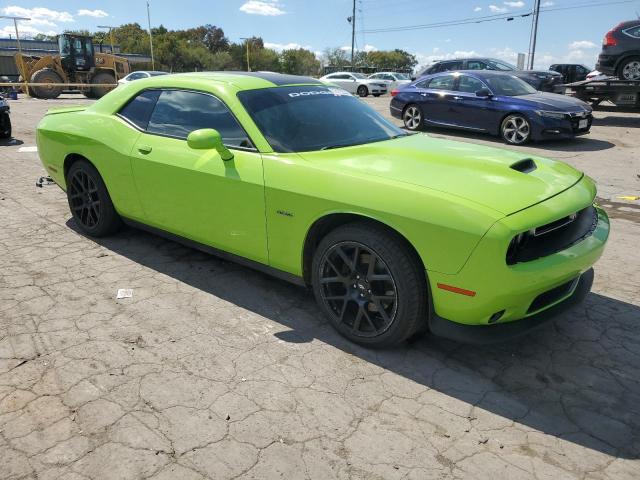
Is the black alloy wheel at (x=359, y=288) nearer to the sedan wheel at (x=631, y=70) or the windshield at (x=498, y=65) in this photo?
the sedan wheel at (x=631, y=70)

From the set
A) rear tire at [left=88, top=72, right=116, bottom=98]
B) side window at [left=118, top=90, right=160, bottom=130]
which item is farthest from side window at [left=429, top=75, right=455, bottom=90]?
rear tire at [left=88, top=72, right=116, bottom=98]

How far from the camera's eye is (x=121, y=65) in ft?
95.3

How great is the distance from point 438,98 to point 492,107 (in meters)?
1.42

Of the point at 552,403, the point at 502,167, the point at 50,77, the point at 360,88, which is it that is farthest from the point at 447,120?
the point at 50,77

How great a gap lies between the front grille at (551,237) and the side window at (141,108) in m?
2.96

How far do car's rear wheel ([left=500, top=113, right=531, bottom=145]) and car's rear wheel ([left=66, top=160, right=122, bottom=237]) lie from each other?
8147 millimetres

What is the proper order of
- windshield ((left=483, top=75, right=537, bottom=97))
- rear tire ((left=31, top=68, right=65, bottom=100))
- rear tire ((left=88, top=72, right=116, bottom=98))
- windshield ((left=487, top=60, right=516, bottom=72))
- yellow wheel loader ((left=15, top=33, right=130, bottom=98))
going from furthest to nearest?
rear tire ((left=88, top=72, right=116, bottom=98)) → yellow wheel loader ((left=15, top=33, right=130, bottom=98)) → rear tire ((left=31, top=68, right=65, bottom=100)) → windshield ((left=487, top=60, right=516, bottom=72)) → windshield ((left=483, top=75, right=537, bottom=97))

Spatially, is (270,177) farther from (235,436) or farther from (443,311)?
(235,436)

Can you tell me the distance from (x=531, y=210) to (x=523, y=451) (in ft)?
3.74

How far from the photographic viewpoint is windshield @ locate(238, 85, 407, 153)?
341 centimetres

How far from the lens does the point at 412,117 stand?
12.2 metres

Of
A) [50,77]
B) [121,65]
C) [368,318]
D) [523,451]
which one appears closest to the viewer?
[523,451]

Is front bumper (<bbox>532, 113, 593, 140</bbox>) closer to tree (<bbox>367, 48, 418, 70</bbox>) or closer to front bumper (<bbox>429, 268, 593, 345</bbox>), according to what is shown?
front bumper (<bbox>429, 268, 593, 345</bbox>)

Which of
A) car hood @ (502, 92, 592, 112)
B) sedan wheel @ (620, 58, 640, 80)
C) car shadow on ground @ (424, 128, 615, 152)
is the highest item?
sedan wheel @ (620, 58, 640, 80)
